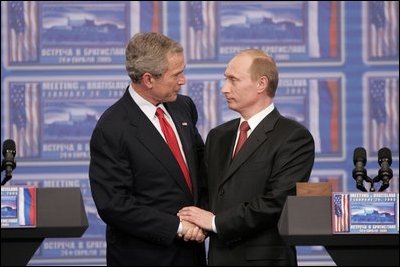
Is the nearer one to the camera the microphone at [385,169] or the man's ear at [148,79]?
the microphone at [385,169]

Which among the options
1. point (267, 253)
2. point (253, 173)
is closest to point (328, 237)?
point (267, 253)

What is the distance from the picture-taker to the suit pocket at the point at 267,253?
16.2 ft

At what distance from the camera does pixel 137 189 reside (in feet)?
17.0

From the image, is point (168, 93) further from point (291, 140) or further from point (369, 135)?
point (369, 135)

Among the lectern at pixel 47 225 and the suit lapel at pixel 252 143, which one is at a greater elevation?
the suit lapel at pixel 252 143

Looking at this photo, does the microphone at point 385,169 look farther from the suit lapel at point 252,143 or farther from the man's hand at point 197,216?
the man's hand at point 197,216

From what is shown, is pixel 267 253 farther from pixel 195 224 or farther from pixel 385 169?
pixel 385 169

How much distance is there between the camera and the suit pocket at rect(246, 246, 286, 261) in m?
4.94

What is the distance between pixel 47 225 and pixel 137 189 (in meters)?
0.70

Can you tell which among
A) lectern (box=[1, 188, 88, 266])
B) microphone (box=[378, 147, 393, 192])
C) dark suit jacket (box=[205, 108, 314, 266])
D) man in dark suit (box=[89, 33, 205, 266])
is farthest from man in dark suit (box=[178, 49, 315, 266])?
lectern (box=[1, 188, 88, 266])

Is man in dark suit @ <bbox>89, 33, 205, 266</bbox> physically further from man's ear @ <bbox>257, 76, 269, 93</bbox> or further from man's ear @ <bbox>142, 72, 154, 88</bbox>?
man's ear @ <bbox>257, 76, 269, 93</bbox>

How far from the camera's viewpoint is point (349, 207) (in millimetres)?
4531

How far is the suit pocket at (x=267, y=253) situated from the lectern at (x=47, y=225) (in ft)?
2.66

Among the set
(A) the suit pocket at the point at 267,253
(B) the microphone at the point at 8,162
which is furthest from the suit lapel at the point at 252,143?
(B) the microphone at the point at 8,162
